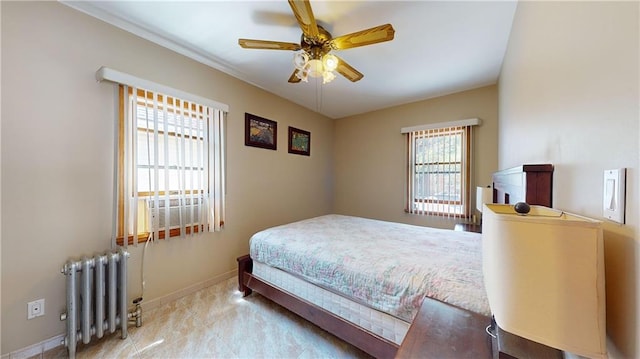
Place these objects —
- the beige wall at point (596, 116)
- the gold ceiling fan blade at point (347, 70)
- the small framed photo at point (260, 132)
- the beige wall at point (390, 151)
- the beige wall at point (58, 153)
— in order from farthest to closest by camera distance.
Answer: the beige wall at point (390, 151)
the small framed photo at point (260, 132)
the gold ceiling fan blade at point (347, 70)
the beige wall at point (58, 153)
the beige wall at point (596, 116)

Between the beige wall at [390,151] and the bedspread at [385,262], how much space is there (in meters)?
1.46

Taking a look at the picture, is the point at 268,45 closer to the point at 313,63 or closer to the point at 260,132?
the point at 313,63

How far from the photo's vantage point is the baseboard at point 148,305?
4.94 feet

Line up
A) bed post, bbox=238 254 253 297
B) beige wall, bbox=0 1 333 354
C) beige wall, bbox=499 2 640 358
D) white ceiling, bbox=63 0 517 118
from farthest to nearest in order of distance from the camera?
bed post, bbox=238 254 253 297 < white ceiling, bbox=63 0 517 118 < beige wall, bbox=0 1 333 354 < beige wall, bbox=499 2 640 358

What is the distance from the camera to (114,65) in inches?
74.8

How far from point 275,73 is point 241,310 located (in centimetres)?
263

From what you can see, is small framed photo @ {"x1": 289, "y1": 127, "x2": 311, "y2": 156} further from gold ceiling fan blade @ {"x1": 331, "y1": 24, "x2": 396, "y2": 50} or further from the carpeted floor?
the carpeted floor

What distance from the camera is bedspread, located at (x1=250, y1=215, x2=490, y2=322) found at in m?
1.24

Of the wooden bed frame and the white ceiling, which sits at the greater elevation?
the white ceiling

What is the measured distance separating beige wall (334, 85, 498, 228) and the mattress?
98.6 inches

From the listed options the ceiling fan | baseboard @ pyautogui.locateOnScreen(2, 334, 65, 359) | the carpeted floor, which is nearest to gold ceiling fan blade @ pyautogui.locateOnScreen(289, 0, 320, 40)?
the ceiling fan

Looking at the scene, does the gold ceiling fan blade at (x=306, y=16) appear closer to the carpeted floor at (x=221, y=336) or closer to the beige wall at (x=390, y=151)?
the carpeted floor at (x=221, y=336)

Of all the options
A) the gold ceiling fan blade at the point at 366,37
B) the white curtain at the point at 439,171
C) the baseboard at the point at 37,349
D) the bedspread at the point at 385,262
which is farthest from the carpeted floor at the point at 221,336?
the white curtain at the point at 439,171

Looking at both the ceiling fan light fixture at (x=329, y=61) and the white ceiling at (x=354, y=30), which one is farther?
the ceiling fan light fixture at (x=329, y=61)
